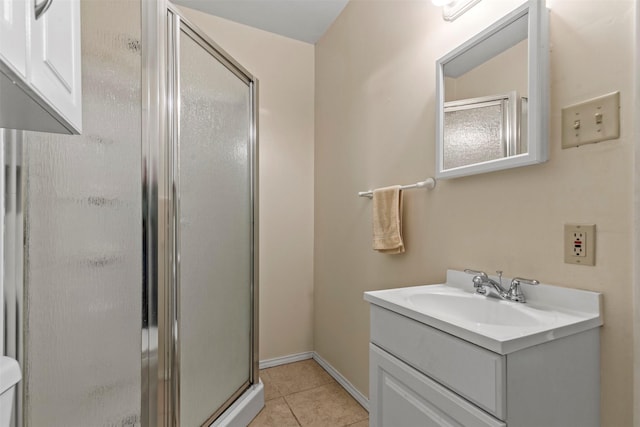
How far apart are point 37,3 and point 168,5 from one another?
0.93 meters

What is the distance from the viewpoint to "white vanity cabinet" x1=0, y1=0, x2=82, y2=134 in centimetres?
43

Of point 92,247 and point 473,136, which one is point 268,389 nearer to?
point 92,247

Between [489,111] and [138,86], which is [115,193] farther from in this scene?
[489,111]

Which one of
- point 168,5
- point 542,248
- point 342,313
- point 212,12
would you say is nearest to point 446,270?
point 542,248

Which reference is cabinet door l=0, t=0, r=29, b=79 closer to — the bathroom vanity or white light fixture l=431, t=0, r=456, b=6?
the bathroom vanity

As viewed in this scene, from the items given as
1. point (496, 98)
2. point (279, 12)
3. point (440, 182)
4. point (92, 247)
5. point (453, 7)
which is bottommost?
point (92, 247)

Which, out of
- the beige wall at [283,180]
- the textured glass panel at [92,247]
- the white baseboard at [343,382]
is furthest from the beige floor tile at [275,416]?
Result: the textured glass panel at [92,247]

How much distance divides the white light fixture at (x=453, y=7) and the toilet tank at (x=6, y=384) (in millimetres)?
1739

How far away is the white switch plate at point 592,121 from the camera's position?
0.82 m

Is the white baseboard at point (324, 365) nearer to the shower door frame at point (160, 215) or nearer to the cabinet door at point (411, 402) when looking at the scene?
the cabinet door at point (411, 402)

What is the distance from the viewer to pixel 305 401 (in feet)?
6.22

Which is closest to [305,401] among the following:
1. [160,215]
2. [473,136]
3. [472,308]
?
[472,308]

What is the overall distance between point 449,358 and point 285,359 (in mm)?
1845

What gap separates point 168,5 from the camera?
125cm
